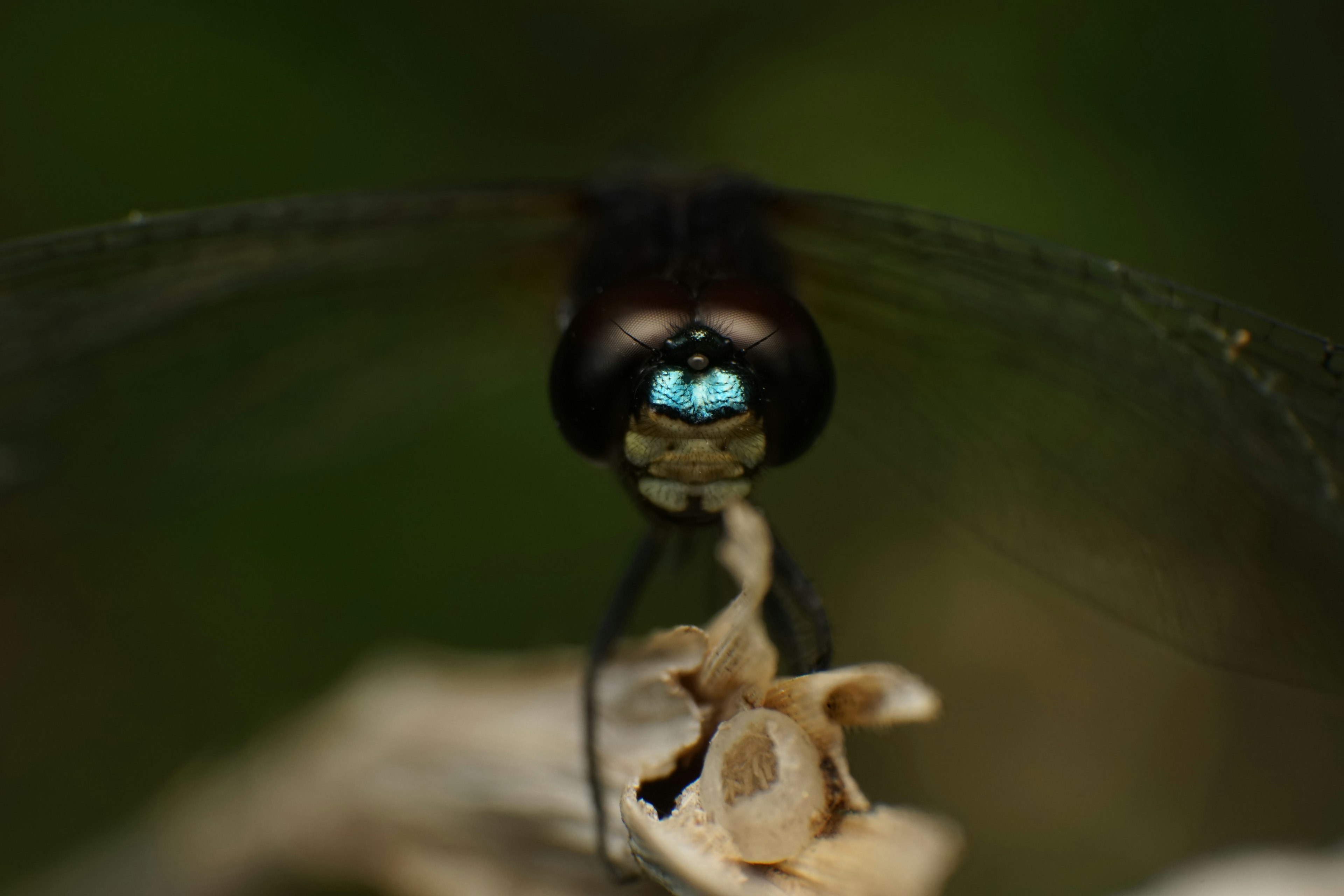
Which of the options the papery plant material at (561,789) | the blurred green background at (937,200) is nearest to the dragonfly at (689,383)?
the papery plant material at (561,789)

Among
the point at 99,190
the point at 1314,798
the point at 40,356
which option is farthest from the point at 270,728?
the point at 1314,798

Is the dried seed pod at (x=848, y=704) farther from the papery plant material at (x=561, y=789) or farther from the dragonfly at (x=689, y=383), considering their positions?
the dragonfly at (x=689, y=383)

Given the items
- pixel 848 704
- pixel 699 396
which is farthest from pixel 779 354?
pixel 848 704

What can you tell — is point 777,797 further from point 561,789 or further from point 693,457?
point 561,789

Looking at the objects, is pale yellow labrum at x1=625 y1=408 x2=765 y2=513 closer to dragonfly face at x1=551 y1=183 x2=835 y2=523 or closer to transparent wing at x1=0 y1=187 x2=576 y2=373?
dragonfly face at x1=551 y1=183 x2=835 y2=523

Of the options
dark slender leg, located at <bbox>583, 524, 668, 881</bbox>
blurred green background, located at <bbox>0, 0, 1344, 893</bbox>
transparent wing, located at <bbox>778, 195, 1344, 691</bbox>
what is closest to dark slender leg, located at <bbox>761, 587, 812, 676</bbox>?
dark slender leg, located at <bbox>583, 524, 668, 881</bbox>

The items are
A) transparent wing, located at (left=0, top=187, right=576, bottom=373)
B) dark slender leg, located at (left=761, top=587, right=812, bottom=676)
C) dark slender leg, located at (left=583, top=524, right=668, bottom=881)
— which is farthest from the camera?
transparent wing, located at (left=0, top=187, right=576, bottom=373)
